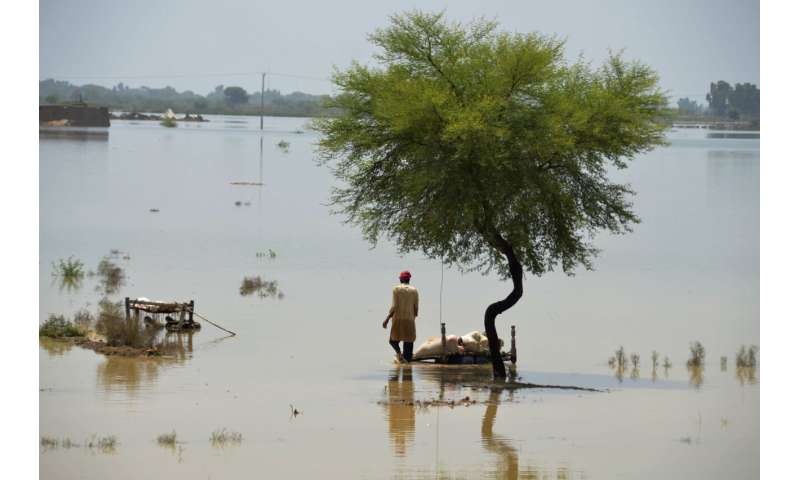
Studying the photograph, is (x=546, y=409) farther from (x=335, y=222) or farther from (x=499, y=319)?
(x=335, y=222)

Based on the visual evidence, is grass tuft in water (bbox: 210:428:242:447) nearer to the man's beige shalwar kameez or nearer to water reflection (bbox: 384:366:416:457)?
water reflection (bbox: 384:366:416:457)

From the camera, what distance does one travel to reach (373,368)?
21812 millimetres

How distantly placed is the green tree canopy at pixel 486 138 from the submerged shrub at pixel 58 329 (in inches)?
191

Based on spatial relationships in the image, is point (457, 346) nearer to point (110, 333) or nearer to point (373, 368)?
point (373, 368)

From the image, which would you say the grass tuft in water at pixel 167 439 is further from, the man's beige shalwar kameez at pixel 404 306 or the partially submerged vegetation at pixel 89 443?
the man's beige shalwar kameez at pixel 404 306

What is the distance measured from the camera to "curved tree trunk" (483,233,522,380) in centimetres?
2053

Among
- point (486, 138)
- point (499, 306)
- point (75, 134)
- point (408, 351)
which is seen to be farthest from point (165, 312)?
point (75, 134)

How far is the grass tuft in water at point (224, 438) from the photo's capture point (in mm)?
15742

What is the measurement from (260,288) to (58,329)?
1008 cm

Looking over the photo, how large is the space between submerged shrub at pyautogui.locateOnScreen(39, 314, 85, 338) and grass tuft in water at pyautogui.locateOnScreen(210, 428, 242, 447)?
7430 mm

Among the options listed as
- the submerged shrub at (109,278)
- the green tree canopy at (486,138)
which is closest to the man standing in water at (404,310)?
the green tree canopy at (486,138)

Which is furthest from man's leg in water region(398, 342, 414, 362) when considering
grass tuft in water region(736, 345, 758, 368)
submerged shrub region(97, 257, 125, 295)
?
submerged shrub region(97, 257, 125, 295)
